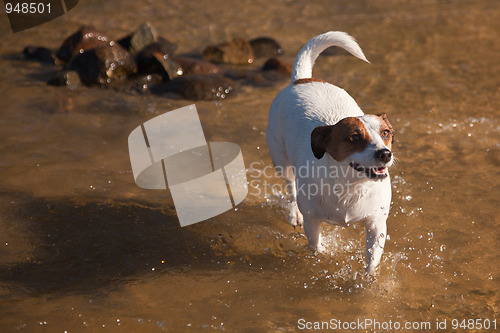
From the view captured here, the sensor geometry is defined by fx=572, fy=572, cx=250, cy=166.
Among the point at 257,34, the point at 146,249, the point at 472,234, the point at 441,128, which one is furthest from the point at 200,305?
the point at 257,34

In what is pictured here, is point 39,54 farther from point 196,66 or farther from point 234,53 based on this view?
point 234,53

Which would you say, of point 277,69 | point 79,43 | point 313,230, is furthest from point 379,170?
point 79,43

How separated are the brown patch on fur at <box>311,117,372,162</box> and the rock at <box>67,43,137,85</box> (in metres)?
6.00

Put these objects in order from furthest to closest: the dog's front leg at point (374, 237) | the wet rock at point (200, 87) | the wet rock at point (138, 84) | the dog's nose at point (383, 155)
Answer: the wet rock at point (138, 84) → the wet rock at point (200, 87) → the dog's front leg at point (374, 237) → the dog's nose at point (383, 155)

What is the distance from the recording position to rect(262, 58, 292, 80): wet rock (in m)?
9.36

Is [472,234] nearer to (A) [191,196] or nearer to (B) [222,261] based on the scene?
(B) [222,261]

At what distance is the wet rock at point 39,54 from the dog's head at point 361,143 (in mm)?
7499

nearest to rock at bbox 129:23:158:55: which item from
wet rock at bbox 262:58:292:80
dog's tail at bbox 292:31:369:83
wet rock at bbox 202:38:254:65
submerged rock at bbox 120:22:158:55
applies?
submerged rock at bbox 120:22:158:55

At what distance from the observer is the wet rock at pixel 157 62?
30.5ft

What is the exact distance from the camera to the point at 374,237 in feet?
14.7

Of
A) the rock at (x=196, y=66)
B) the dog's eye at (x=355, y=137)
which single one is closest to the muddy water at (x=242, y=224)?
the rock at (x=196, y=66)

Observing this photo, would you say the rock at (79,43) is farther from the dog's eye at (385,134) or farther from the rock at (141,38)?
the dog's eye at (385,134)

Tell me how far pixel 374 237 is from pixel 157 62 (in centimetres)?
597

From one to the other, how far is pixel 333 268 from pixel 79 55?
623cm
